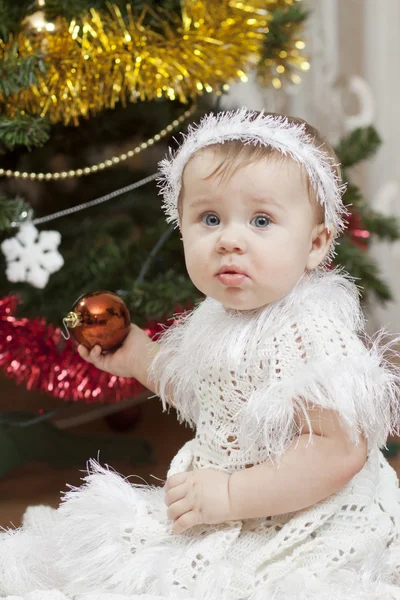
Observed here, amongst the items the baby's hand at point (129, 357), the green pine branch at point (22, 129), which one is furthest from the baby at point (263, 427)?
the green pine branch at point (22, 129)

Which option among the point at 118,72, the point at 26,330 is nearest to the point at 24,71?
the point at 118,72

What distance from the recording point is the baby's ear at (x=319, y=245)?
86cm

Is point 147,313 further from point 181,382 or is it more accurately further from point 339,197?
point 339,197

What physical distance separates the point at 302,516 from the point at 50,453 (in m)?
0.68

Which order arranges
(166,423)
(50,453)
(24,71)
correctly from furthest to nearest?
(166,423)
(50,453)
(24,71)

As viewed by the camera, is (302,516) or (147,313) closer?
(302,516)

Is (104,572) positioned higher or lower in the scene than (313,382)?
lower

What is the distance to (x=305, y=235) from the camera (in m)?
0.83

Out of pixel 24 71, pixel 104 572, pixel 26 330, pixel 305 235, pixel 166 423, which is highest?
pixel 24 71

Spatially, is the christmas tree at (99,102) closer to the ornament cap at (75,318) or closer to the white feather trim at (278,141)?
the ornament cap at (75,318)

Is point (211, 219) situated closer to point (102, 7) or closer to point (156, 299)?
point (156, 299)

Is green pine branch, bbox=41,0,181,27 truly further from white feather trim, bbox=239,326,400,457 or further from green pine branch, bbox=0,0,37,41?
white feather trim, bbox=239,326,400,457

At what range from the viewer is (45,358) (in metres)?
1.21

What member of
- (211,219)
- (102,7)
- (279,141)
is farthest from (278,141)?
(102,7)
